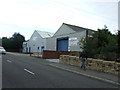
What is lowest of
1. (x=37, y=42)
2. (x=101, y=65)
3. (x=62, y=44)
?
(x=101, y=65)

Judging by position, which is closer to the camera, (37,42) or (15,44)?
(37,42)

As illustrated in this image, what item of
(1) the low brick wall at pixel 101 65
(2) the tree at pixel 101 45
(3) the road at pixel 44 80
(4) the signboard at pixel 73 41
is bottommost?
(3) the road at pixel 44 80

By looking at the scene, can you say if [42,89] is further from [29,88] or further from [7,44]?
[7,44]

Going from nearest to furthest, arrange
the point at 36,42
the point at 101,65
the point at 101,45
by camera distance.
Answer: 1. the point at 101,65
2. the point at 101,45
3. the point at 36,42

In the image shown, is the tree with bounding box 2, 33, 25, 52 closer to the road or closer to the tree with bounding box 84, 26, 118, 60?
the tree with bounding box 84, 26, 118, 60

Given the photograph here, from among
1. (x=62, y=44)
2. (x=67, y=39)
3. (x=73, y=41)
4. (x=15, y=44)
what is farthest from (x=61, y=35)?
(x=15, y=44)

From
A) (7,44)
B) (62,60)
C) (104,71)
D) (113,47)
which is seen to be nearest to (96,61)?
(104,71)

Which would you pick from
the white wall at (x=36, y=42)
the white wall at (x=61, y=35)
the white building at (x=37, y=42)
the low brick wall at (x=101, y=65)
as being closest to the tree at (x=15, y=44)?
the white building at (x=37, y=42)

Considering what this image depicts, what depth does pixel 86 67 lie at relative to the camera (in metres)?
19.7

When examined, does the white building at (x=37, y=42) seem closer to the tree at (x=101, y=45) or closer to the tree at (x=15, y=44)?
the tree at (x=15, y=44)

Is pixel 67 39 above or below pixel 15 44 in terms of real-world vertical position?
below

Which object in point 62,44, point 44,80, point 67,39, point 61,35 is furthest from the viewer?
point 61,35

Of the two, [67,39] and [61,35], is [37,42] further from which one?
[67,39]

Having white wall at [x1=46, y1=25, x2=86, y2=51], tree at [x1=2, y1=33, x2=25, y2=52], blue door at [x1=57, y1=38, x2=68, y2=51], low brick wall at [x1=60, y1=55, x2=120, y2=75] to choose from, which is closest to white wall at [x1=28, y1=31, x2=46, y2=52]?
white wall at [x1=46, y1=25, x2=86, y2=51]
